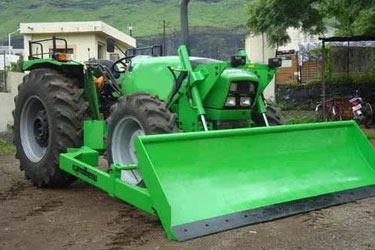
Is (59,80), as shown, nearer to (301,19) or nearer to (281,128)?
(281,128)

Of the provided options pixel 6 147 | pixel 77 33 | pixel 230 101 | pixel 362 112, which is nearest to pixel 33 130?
pixel 230 101

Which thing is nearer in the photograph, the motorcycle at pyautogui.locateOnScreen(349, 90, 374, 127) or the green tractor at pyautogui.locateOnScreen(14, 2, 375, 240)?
the green tractor at pyautogui.locateOnScreen(14, 2, 375, 240)

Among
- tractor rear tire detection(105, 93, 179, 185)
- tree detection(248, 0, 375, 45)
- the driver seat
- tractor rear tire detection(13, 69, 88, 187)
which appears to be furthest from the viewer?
tree detection(248, 0, 375, 45)

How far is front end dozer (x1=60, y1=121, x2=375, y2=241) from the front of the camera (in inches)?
192

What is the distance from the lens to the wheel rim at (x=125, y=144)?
5965mm

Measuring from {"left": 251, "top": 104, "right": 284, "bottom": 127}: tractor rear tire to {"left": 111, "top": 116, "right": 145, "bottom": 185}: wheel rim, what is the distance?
4.78ft

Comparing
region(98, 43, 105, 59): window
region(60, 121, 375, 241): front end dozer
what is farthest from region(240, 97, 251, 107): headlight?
region(98, 43, 105, 59): window

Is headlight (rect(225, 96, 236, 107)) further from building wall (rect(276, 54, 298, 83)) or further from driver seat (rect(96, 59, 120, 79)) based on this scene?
building wall (rect(276, 54, 298, 83))

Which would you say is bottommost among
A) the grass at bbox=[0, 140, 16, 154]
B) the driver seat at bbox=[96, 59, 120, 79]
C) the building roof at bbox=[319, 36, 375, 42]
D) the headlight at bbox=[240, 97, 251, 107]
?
the grass at bbox=[0, 140, 16, 154]

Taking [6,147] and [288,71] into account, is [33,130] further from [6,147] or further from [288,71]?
[288,71]

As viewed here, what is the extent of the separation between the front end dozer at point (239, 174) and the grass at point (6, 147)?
16.8ft

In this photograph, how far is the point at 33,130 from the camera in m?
7.62

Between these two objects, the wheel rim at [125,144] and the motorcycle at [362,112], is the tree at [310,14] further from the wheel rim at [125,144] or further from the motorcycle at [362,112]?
the wheel rim at [125,144]

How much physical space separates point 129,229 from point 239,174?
1.13m
